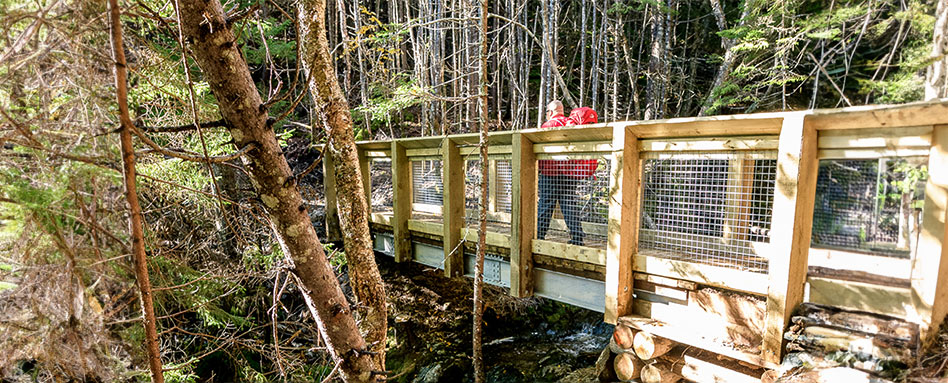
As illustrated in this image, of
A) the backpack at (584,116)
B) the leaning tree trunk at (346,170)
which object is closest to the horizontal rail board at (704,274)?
the backpack at (584,116)

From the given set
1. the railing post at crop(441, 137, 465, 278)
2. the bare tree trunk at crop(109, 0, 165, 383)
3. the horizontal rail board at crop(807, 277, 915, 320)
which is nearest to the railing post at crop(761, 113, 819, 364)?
the horizontal rail board at crop(807, 277, 915, 320)

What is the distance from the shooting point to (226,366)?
593cm

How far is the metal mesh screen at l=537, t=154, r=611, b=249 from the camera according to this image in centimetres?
388

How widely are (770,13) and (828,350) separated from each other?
6.31 m

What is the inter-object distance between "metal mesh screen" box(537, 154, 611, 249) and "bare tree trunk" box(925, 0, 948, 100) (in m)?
3.80

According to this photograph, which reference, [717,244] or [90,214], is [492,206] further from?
[90,214]

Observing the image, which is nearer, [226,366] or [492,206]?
[492,206]

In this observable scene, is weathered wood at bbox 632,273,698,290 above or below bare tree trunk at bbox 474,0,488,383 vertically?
below

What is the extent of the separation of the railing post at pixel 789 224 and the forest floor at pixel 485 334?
2.92m

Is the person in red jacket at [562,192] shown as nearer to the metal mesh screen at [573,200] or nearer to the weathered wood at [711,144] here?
the metal mesh screen at [573,200]

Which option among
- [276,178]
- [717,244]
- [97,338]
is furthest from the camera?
[717,244]

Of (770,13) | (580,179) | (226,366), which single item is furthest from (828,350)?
(226,366)

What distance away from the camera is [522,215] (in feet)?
13.0

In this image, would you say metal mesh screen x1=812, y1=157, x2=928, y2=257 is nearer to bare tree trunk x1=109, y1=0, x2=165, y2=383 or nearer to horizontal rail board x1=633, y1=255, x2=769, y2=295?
horizontal rail board x1=633, y1=255, x2=769, y2=295
